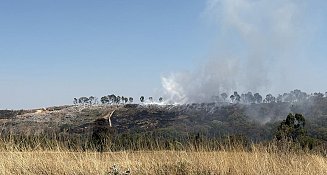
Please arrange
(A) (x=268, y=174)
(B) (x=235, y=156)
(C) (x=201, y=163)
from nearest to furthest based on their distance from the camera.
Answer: (A) (x=268, y=174)
(C) (x=201, y=163)
(B) (x=235, y=156)

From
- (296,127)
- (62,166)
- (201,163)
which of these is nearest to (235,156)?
(201,163)

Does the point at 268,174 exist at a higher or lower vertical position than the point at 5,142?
lower

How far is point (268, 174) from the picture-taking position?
6238 millimetres

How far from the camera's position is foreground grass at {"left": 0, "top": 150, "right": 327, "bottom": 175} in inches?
260

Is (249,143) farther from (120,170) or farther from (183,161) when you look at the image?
(120,170)

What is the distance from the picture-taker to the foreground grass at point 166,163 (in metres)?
6.60

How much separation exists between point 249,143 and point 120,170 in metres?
3.13

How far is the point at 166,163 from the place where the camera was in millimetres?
6973

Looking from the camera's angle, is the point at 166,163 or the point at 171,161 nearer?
→ the point at 166,163

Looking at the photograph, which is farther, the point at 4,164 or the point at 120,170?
the point at 4,164

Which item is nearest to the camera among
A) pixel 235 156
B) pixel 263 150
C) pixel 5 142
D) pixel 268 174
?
pixel 268 174

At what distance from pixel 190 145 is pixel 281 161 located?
5.65ft

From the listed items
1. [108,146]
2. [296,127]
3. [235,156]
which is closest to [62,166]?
[108,146]

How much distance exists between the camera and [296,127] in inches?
2146
